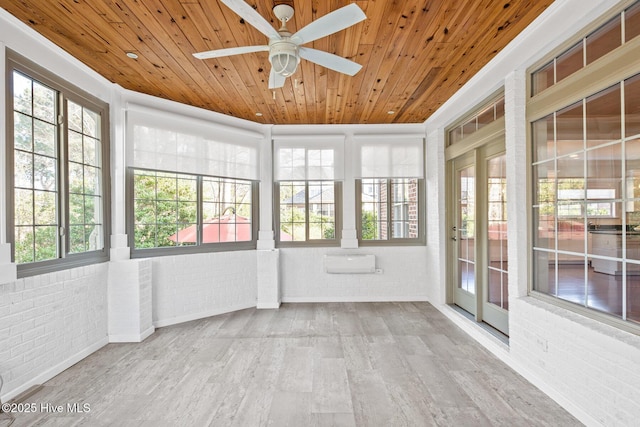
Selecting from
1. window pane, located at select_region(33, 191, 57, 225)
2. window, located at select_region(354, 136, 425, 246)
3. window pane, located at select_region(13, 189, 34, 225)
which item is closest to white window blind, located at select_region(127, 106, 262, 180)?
window pane, located at select_region(33, 191, 57, 225)

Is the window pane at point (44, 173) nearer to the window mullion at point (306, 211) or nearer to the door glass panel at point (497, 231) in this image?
the window mullion at point (306, 211)

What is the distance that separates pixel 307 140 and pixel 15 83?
3.28 meters

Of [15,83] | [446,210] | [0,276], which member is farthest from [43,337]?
[446,210]

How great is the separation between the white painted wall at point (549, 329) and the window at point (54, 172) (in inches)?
155

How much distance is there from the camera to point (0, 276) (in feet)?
7.55

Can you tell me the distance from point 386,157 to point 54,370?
14.8 ft

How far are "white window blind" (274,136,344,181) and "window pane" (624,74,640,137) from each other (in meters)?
3.42

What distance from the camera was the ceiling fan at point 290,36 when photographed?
1835 mm

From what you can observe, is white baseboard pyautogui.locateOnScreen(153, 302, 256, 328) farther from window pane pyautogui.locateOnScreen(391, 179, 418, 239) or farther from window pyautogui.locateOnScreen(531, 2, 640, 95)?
window pyautogui.locateOnScreen(531, 2, 640, 95)

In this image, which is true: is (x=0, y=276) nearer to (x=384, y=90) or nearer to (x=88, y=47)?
(x=88, y=47)

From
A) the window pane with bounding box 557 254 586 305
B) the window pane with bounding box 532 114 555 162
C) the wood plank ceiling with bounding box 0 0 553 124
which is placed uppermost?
the wood plank ceiling with bounding box 0 0 553 124

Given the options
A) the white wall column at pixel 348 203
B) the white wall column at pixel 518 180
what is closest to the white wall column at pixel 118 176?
the white wall column at pixel 348 203

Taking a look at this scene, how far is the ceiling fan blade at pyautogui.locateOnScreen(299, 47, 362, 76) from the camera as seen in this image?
228cm

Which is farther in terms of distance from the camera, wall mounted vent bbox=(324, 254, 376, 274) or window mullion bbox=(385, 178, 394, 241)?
window mullion bbox=(385, 178, 394, 241)
